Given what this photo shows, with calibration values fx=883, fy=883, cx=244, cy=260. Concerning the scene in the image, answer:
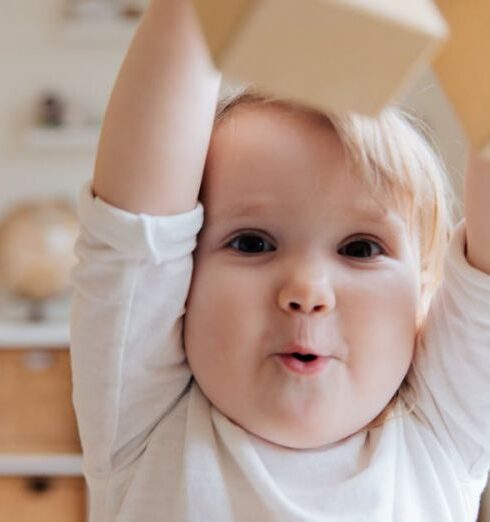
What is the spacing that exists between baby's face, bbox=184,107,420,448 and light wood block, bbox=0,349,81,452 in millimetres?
1363

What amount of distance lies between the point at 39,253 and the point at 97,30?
1.88 ft

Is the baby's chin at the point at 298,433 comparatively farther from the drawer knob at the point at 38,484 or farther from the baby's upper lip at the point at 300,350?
the drawer knob at the point at 38,484

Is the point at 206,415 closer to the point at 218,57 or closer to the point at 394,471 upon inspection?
the point at 394,471

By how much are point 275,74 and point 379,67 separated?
0.09 feet

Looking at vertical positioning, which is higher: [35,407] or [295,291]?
[295,291]

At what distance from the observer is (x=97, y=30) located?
7.00ft

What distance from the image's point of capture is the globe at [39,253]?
1.97m

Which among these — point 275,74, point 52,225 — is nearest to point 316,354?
point 275,74

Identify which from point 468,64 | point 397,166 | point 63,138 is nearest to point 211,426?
point 397,166

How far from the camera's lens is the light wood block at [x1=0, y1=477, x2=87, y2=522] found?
1835 millimetres

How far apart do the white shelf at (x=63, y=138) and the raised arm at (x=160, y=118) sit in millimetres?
1694

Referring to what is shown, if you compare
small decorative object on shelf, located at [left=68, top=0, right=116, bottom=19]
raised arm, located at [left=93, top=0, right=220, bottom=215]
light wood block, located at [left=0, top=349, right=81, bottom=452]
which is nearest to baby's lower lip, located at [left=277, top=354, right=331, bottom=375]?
raised arm, located at [left=93, top=0, right=220, bottom=215]

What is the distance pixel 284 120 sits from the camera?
1.75ft

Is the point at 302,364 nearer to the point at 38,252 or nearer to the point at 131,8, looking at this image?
the point at 38,252
